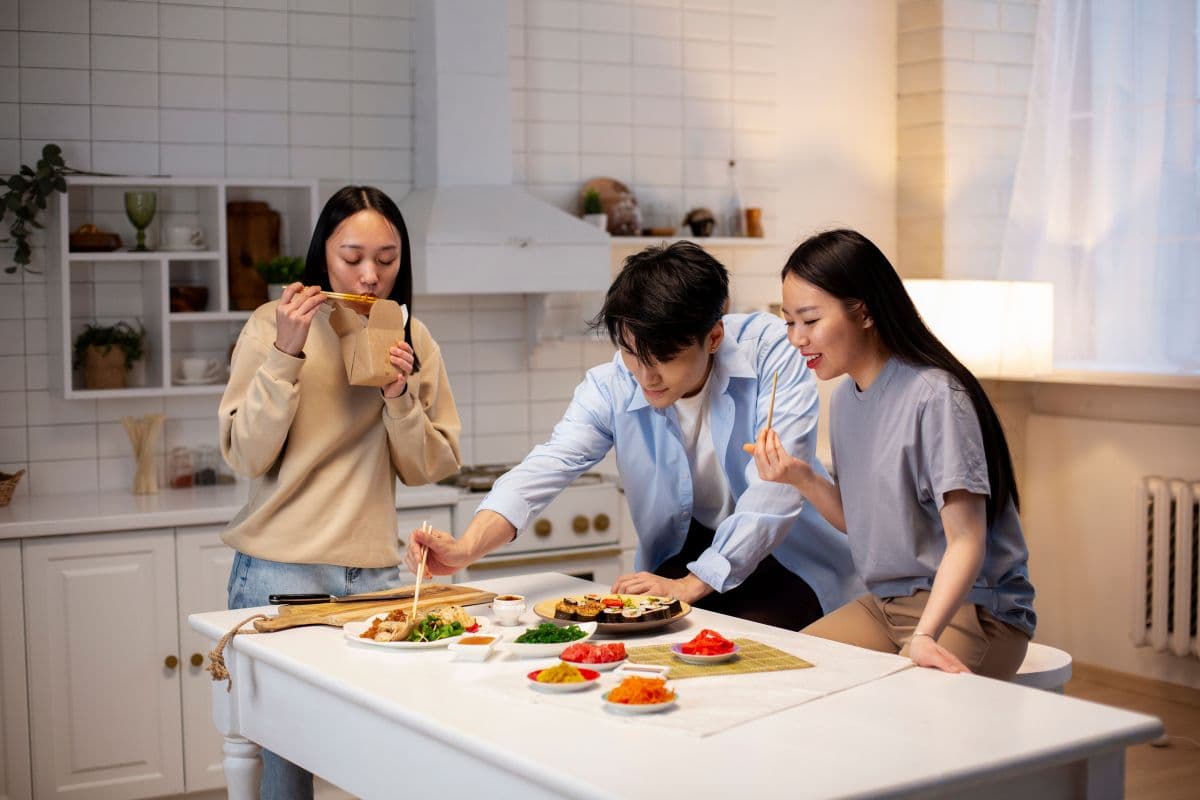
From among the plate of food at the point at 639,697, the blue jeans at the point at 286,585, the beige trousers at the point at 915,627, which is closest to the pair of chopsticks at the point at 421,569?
the blue jeans at the point at 286,585

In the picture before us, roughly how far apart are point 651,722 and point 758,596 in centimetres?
105

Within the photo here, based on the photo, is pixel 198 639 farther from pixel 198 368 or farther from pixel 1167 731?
pixel 1167 731

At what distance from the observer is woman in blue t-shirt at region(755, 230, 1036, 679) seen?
238 centimetres

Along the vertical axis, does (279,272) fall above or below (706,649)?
above

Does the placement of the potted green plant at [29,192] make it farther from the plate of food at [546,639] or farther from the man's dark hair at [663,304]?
the plate of food at [546,639]

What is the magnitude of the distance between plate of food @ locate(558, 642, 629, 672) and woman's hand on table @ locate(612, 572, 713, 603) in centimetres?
43

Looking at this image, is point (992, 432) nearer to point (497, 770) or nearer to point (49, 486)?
point (497, 770)

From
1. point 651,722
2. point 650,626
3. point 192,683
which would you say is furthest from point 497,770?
point 192,683

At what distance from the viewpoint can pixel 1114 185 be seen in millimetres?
5008

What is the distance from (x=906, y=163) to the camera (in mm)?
5605

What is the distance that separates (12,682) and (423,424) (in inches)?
66.9

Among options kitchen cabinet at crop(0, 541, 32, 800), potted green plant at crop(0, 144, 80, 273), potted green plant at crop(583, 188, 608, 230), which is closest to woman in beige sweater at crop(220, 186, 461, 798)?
kitchen cabinet at crop(0, 541, 32, 800)

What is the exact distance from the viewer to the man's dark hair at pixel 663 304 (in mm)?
2547

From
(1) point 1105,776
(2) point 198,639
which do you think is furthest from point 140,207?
(1) point 1105,776
